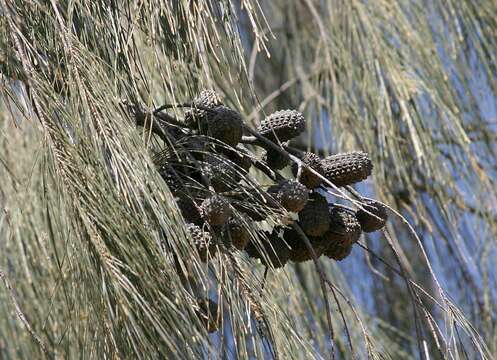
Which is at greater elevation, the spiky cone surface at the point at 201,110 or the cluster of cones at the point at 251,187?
the spiky cone surface at the point at 201,110

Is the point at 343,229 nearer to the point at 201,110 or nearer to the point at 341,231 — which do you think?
the point at 341,231

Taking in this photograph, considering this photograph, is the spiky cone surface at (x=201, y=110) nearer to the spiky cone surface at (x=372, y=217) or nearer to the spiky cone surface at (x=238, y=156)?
the spiky cone surface at (x=238, y=156)

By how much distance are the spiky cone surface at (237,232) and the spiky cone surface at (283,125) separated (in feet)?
0.35

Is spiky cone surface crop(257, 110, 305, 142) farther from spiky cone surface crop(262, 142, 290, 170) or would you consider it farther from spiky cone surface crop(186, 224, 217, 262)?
spiky cone surface crop(186, 224, 217, 262)

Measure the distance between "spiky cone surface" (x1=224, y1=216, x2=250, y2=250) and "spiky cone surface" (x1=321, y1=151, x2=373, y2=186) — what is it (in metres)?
0.10

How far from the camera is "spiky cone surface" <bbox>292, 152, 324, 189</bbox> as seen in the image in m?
0.84

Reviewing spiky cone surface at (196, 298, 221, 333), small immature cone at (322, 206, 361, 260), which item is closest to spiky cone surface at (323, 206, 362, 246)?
small immature cone at (322, 206, 361, 260)

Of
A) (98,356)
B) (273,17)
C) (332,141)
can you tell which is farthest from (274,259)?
(273,17)

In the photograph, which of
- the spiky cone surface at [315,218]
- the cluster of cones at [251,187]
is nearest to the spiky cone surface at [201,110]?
the cluster of cones at [251,187]

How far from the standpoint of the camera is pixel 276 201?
0.79 metres

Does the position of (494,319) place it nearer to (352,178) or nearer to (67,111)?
(352,178)

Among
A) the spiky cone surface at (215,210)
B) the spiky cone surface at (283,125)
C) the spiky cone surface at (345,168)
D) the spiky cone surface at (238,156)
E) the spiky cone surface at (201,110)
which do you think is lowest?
the spiky cone surface at (215,210)

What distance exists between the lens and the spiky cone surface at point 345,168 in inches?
33.8

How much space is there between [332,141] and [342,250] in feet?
2.68
